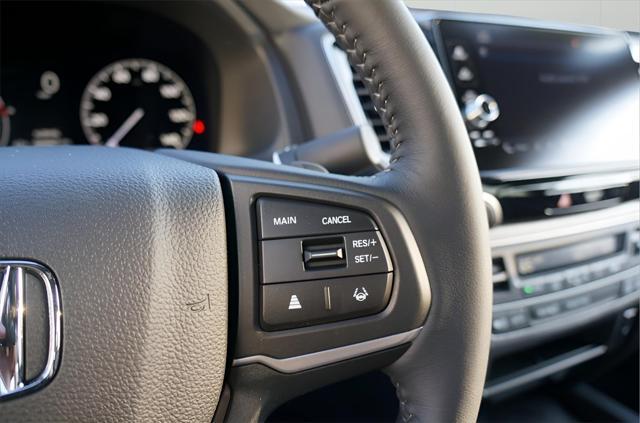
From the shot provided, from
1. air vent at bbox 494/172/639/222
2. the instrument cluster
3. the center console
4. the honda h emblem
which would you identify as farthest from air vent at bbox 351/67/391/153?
the honda h emblem

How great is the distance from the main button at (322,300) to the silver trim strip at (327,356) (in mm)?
31

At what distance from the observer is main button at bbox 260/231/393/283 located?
0.62 m

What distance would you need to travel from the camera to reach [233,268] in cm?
62

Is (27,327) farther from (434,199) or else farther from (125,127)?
(125,127)

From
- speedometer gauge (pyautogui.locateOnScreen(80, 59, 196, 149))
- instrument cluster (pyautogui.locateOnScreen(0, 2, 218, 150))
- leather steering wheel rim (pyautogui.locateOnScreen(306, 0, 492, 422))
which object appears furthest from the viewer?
speedometer gauge (pyautogui.locateOnScreen(80, 59, 196, 149))

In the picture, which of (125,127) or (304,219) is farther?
(125,127)

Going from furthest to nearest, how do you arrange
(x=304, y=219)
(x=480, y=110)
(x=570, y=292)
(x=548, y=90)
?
1. (x=548, y=90)
2. (x=480, y=110)
3. (x=570, y=292)
4. (x=304, y=219)

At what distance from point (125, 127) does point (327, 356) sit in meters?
1.80

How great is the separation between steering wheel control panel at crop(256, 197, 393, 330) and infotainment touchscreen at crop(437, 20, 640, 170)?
85cm

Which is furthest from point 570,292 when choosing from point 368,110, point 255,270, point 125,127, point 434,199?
point 125,127

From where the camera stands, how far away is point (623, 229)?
4.68ft

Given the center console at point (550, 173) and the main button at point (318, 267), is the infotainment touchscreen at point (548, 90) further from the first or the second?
the main button at point (318, 267)

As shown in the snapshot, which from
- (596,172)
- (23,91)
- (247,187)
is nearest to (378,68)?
(247,187)

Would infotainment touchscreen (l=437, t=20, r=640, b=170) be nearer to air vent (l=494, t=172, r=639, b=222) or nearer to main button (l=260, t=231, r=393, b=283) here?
air vent (l=494, t=172, r=639, b=222)
